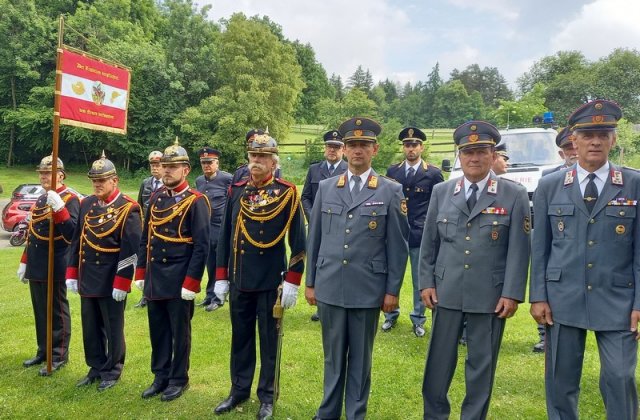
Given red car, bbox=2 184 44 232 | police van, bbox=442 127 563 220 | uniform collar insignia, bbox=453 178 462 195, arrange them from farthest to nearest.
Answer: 1. red car, bbox=2 184 44 232
2. police van, bbox=442 127 563 220
3. uniform collar insignia, bbox=453 178 462 195

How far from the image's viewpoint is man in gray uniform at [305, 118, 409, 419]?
3506mm

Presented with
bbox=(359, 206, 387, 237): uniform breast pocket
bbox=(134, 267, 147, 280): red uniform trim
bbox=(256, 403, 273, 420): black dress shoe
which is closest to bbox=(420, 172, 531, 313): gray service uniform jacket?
bbox=(359, 206, 387, 237): uniform breast pocket

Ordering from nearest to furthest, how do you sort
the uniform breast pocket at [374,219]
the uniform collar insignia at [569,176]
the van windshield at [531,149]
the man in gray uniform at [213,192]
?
1. the uniform collar insignia at [569,176]
2. the uniform breast pocket at [374,219]
3. the man in gray uniform at [213,192]
4. the van windshield at [531,149]

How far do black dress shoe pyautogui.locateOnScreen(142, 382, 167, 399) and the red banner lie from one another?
9.18 feet

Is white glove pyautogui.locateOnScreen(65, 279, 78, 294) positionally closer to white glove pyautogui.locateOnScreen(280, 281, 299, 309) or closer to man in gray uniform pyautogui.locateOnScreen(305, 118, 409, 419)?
white glove pyautogui.locateOnScreen(280, 281, 299, 309)

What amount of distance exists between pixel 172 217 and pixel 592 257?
137 inches

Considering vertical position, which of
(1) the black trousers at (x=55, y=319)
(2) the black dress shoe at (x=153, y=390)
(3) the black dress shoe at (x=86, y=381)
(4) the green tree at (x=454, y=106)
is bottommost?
(3) the black dress shoe at (x=86, y=381)

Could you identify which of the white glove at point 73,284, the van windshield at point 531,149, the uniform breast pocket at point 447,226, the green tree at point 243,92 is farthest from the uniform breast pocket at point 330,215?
the green tree at point 243,92

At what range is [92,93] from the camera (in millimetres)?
4895

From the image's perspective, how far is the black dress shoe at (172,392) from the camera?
13.7ft

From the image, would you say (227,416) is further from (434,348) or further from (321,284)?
(434,348)

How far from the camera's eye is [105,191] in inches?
181

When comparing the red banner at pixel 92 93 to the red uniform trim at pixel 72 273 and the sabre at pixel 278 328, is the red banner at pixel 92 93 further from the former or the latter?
the sabre at pixel 278 328

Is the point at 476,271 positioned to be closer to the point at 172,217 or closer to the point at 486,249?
the point at 486,249
